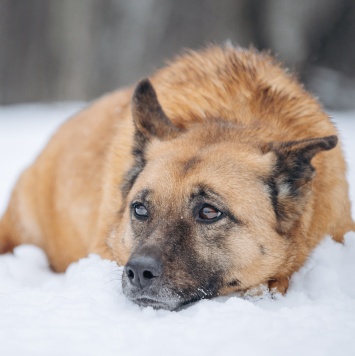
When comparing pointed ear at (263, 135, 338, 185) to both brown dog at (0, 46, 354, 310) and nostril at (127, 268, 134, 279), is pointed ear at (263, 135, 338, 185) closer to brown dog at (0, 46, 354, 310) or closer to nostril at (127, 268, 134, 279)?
brown dog at (0, 46, 354, 310)

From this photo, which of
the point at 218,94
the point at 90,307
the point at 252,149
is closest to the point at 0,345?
the point at 90,307

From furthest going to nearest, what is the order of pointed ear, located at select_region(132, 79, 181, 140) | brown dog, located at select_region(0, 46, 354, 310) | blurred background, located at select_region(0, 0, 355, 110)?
blurred background, located at select_region(0, 0, 355, 110) < pointed ear, located at select_region(132, 79, 181, 140) < brown dog, located at select_region(0, 46, 354, 310)

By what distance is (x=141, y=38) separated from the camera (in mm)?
12781

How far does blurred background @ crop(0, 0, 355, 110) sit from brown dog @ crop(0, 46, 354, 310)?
773 cm

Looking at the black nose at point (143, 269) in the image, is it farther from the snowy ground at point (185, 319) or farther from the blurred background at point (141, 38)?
the blurred background at point (141, 38)

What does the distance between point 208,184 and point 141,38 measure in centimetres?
981

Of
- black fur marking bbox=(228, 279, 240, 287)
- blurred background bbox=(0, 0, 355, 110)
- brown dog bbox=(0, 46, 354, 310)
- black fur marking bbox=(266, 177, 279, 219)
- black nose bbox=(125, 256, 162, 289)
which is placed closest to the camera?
black nose bbox=(125, 256, 162, 289)

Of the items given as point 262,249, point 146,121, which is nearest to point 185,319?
point 262,249

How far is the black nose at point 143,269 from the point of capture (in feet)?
10.4

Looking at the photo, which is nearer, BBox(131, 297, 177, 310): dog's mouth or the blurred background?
BBox(131, 297, 177, 310): dog's mouth

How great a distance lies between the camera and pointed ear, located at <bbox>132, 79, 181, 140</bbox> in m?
3.94

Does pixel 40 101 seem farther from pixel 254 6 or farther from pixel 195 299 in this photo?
pixel 195 299

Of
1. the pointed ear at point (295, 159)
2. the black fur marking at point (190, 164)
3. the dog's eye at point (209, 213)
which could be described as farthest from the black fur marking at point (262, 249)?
the black fur marking at point (190, 164)

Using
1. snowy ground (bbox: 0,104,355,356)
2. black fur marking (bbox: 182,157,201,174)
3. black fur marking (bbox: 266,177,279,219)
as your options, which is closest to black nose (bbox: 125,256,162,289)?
snowy ground (bbox: 0,104,355,356)
